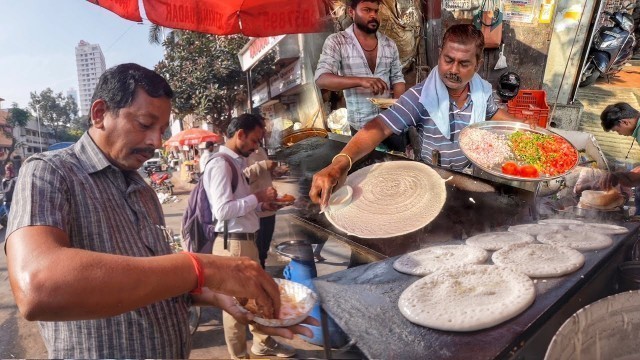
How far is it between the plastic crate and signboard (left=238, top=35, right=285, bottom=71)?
0.96 metres

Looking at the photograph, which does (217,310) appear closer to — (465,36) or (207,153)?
(207,153)

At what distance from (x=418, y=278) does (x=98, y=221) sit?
974 mm

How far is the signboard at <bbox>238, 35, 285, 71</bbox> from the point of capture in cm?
102

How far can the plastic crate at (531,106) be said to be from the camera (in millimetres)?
1559

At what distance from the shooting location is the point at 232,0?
961mm


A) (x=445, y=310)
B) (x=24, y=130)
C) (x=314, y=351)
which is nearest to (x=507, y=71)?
(x=445, y=310)

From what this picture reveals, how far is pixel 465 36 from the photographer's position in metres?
1.31

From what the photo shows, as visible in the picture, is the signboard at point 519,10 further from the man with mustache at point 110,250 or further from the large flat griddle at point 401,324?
the man with mustache at point 110,250

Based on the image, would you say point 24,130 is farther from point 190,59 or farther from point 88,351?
point 88,351

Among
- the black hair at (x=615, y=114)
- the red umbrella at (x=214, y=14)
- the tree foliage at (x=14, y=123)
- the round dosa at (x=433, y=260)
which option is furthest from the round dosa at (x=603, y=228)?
the tree foliage at (x=14, y=123)

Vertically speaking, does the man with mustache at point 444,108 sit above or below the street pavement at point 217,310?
above

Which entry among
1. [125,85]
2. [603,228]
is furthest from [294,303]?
[603,228]

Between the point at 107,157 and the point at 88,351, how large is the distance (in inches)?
20.3

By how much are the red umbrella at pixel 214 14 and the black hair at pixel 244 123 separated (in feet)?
0.66
